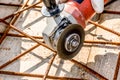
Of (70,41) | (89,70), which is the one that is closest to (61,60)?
(89,70)

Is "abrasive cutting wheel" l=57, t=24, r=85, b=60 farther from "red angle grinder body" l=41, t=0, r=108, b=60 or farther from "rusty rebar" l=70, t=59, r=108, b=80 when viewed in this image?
"rusty rebar" l=70, t=59, r=108, b=80

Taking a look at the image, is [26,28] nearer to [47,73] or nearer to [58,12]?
[47,73]

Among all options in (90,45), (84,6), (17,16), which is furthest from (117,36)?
(17,16)

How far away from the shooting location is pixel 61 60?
1.81 metres

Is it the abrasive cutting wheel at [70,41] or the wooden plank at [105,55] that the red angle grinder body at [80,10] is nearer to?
the abrasive cutting wheel at [70,41]

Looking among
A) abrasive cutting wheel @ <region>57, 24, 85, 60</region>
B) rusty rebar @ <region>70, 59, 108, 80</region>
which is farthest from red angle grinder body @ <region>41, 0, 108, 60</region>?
rusty rebar @ <region>70, 59, 108, 80</region>

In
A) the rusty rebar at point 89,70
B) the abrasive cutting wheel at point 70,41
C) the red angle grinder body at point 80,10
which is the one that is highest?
the red angle grinder body at point 80,10

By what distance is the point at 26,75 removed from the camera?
1739 mm

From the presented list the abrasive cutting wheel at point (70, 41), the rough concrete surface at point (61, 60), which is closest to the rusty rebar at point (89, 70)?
the rough concrete surface at point (61, 60)

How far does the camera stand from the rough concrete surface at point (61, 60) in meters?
1.74

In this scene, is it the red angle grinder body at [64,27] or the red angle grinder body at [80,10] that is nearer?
the red angle grinder body at [64,27]

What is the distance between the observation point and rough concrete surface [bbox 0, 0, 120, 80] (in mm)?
1738

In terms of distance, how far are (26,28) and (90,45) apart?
501 mm

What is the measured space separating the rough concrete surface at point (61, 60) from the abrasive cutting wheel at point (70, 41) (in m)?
0.20
